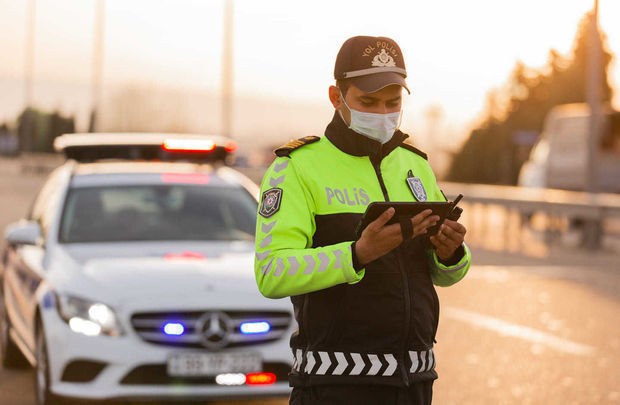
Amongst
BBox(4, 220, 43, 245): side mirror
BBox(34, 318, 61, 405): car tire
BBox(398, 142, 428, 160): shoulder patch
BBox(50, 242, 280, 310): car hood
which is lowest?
BBox(34, 318, 61, 405): car tire

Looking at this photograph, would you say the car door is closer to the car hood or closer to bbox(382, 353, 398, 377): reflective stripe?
the car hood

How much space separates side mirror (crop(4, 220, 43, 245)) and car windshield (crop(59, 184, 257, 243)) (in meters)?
0.17

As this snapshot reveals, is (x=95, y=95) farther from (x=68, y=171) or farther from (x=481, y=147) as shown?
(x=68, y=171)

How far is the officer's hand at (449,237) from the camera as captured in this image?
10.6 ft

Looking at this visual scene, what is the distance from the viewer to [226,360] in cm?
636

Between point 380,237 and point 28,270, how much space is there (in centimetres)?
501

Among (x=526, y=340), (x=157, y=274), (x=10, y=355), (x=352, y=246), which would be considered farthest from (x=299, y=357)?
(x=526, y=340)

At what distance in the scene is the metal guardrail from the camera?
66.8ft

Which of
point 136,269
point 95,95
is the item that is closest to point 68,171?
point 136,269

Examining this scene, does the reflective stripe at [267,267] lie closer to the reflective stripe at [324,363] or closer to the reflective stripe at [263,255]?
the reflective stripe at [263,255]

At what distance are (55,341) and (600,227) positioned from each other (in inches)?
633

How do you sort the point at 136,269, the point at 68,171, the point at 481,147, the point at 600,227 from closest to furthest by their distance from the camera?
the point at 136,269 < the point at 68,171 < the point at 600,227 < the point at 481,147

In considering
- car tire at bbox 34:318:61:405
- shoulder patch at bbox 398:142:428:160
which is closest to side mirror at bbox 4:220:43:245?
car tire at bbox 34:318:61:405

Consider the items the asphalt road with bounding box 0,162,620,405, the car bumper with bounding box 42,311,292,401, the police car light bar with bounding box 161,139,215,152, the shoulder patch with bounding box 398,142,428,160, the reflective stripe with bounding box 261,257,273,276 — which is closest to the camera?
the reflective stripe with bounding box 261,257,273,276
